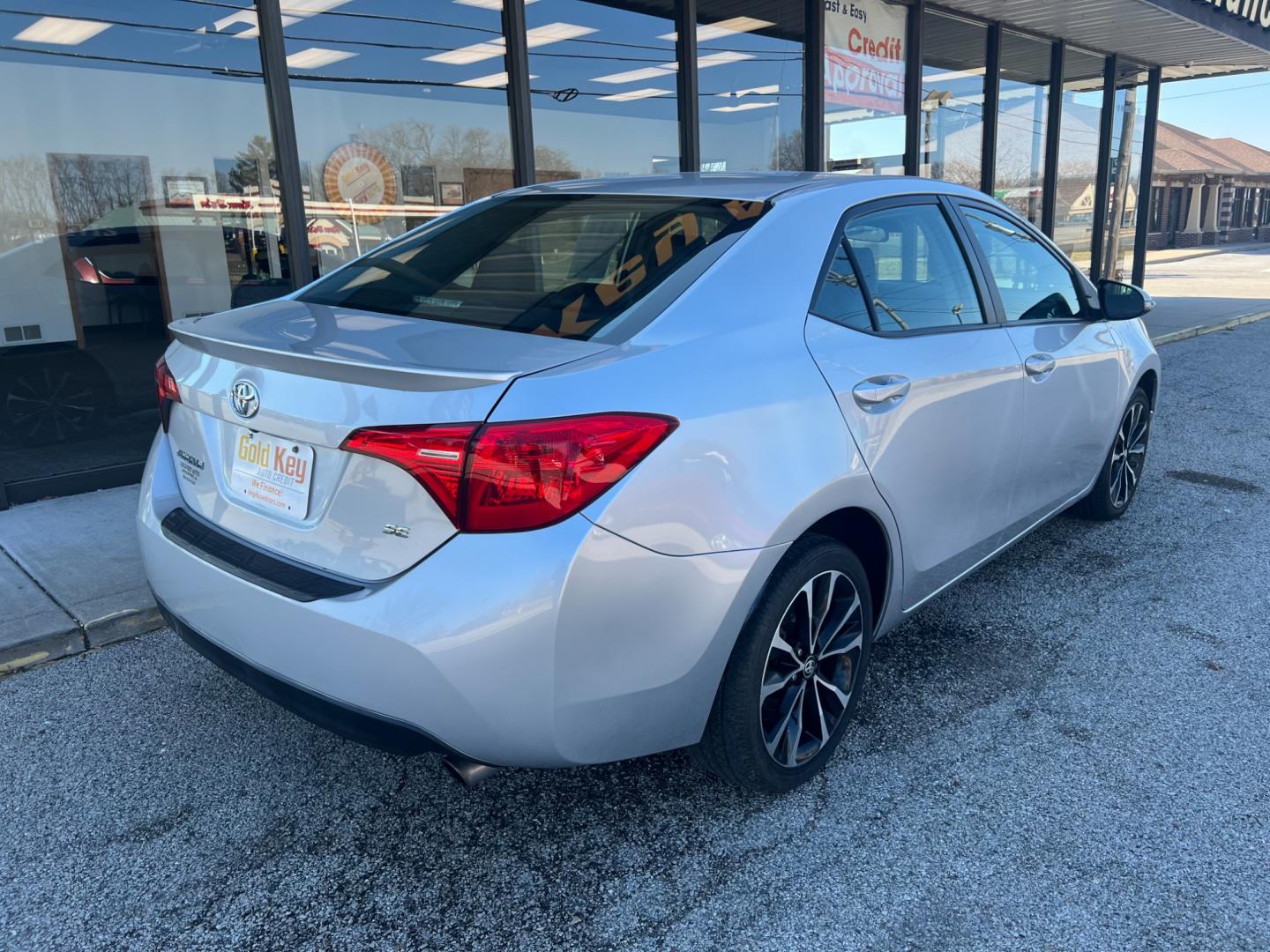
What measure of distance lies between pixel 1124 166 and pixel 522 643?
52.3 feet

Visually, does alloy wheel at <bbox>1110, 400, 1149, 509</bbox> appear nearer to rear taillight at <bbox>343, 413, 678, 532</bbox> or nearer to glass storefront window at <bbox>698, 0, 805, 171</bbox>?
rear taillight at <bbox>343, 413, 678, 532</bbox>

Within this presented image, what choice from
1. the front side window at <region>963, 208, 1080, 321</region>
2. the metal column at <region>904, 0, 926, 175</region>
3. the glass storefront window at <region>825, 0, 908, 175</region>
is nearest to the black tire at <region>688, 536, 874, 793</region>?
the front side window at <region>963, 208, 1080, 321</region>

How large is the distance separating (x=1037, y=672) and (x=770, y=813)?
4.19ft

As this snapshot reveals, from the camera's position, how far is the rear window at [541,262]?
2.38 m

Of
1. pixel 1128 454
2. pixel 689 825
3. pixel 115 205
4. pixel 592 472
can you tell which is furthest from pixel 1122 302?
pixel 115 205

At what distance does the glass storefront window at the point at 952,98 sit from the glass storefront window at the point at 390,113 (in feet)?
18.9

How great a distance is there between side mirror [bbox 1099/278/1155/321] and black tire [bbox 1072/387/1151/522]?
591 millimetres

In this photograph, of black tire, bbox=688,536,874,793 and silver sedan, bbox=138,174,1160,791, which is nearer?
silver sedan, bbox=138,174,1160,791

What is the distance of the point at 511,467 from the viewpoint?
1.90 meters

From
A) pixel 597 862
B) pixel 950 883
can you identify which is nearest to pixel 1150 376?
pixel 950 883

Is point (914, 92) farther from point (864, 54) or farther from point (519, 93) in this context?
point (519, 93)

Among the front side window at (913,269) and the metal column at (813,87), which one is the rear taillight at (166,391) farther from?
the metal column at (813,87)

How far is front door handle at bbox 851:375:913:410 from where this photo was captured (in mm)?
2562

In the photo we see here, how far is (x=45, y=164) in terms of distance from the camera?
5680 mm
